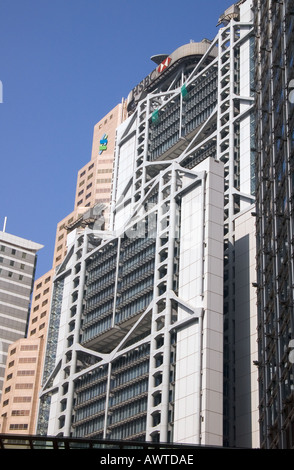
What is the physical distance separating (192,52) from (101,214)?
133 ft

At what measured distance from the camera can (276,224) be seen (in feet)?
207

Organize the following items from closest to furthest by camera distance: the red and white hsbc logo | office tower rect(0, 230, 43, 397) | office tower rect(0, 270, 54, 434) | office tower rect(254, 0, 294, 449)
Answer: office tower rect(254, 0, 294, 449) < office tower rect(0, 270, 54, 434) < the red and white hsbc logo < office tower rect(0, 230, 43, 397)

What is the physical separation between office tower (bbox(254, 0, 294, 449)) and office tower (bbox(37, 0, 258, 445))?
35.1 meters

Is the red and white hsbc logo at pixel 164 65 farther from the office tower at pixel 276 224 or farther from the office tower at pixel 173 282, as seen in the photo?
the office tower at pixel 276 224

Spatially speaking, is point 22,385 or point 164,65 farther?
point 22,385

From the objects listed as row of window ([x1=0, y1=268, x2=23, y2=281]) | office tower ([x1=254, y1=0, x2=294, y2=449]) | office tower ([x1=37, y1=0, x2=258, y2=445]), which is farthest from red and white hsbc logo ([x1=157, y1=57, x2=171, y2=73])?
office tower ([x1=254, y1=0, x2=294, y2=449])

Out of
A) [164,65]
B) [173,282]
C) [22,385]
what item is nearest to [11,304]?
[22,385]

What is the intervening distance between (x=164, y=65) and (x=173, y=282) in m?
68.6

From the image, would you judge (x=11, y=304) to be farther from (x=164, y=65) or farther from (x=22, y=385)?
(x=164, y=65)

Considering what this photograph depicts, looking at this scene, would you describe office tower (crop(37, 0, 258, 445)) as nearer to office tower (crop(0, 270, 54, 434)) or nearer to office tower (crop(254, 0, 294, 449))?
office tower (crop(0, 270, 54, 434))

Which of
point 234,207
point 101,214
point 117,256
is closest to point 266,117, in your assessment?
point 234,207

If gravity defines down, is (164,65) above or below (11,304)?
above

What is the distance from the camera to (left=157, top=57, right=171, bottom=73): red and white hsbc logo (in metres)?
172
